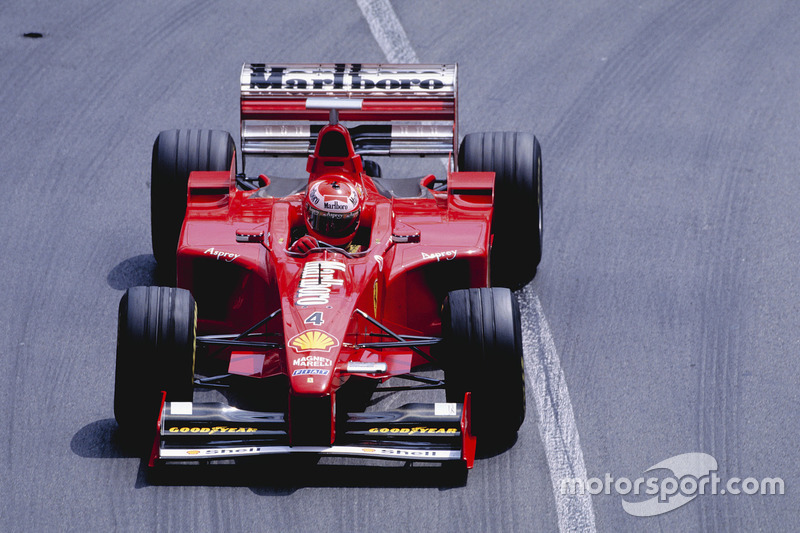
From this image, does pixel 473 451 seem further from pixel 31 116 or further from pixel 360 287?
pixel 31 116

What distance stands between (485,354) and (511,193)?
2.33 metres

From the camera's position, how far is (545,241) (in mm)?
11242

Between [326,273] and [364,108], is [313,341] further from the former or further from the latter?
[364,108]

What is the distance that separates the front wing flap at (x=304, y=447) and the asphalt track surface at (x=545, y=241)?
10.8 inches

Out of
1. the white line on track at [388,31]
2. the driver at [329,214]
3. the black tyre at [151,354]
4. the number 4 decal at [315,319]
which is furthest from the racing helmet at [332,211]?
the white line on track at [388,31]

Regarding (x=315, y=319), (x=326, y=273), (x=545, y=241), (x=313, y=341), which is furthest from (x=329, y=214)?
(x=545, y=241)

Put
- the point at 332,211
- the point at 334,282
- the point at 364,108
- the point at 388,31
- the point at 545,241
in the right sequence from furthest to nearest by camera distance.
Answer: the point at 388,31, the point at 545,241, the point at 364,108, the point at 332,211, the point at 334,282

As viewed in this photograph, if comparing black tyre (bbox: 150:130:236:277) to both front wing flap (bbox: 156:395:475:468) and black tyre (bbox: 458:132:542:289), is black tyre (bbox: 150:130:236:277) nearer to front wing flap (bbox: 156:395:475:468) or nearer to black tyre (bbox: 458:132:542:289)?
black tyre (bbox: 458:132:542:289)

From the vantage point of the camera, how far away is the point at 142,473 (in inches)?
327

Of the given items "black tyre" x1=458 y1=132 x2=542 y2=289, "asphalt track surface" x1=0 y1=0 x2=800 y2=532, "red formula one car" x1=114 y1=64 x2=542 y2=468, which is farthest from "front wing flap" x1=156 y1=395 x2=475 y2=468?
"black tyre" x1=458 y1=132 x2=542 y2=289

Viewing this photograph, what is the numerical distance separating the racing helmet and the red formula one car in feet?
0.04

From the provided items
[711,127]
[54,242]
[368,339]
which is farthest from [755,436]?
[54,242]

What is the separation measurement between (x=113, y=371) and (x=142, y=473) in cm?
133

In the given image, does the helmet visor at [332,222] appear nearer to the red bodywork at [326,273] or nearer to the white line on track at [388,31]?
the red bodywork at [326,273]
